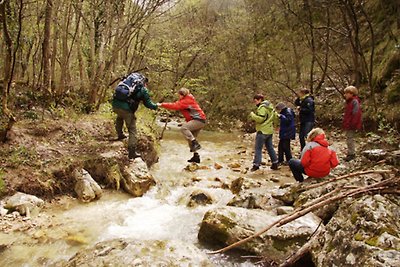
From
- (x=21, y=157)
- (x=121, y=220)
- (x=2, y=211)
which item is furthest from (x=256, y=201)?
(x=21, y=157)

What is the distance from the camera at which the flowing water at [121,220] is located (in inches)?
191

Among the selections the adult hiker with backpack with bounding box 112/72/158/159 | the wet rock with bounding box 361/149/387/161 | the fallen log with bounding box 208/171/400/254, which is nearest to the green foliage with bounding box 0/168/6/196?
the adult hiker with backpack with bounding box 112/72/158/159

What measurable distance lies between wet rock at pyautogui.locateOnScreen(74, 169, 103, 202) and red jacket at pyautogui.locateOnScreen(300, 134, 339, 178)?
14.5ft

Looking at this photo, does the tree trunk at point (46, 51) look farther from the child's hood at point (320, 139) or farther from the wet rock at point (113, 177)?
the child's hood at point (320, 139)

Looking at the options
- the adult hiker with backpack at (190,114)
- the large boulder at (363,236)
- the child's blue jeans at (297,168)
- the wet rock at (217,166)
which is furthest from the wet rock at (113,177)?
the large boulder at (363,236)

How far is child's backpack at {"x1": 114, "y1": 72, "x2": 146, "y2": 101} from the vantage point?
782cm

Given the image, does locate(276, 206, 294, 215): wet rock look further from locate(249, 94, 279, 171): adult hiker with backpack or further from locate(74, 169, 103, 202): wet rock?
locate(74, 169, 103, 202): wet rock

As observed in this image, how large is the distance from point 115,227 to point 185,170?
4017 millimetres

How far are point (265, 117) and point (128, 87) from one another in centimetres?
354

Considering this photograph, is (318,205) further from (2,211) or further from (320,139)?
(2,211)

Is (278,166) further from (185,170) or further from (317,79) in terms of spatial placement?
(317,79)

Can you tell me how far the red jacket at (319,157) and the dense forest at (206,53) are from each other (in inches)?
87.5

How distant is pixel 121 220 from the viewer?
242 inches

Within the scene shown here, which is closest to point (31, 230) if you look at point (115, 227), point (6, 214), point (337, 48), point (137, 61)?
point (6, 214)
